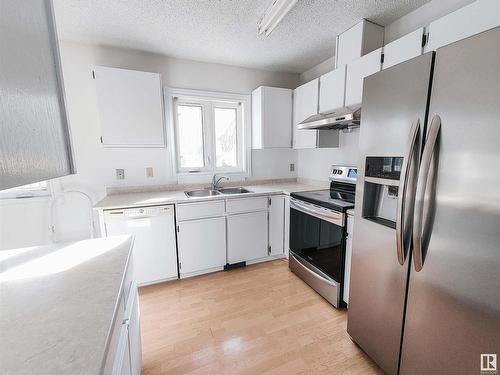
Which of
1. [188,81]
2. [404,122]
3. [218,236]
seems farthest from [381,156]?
[188,81]

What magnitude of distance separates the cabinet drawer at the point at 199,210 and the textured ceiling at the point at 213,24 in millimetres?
1642

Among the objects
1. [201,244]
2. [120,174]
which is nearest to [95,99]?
[120,174]

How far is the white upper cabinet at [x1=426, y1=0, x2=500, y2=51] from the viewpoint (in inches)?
43.4

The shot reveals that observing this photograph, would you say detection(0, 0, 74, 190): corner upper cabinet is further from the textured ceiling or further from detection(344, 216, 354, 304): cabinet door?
detection(344, 216, 354, 304): cabinet door

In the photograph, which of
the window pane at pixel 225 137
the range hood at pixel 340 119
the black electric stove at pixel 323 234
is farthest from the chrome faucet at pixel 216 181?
the range hood at pixel 340 119

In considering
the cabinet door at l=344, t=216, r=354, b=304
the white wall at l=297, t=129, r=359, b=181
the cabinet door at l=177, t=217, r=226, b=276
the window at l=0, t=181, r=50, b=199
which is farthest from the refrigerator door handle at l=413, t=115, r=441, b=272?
the window at l=0, t=181, r=50, b=199

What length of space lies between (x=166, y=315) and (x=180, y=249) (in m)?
0.62

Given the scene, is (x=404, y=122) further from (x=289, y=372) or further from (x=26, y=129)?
(x=289, y=372)

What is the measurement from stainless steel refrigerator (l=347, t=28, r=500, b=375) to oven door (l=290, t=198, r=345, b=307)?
17.5 inches

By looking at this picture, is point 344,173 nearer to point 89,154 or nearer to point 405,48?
point 405,48

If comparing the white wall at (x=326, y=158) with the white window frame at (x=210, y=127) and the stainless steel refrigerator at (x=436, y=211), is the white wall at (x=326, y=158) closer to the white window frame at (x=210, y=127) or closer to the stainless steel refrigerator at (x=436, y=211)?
the white window frame at (x=210, y=127)

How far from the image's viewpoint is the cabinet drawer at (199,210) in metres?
2.23

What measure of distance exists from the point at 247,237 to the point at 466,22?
2.34 metres

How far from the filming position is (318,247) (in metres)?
2.07
